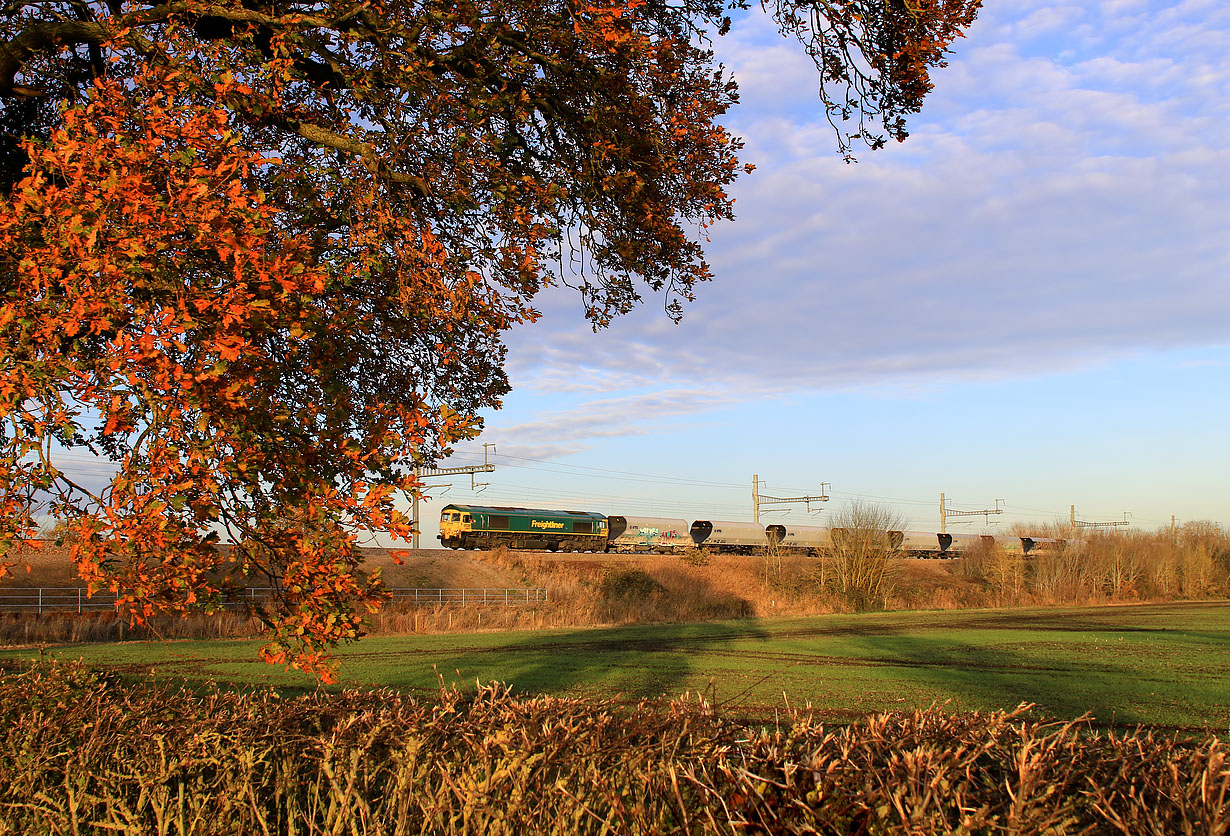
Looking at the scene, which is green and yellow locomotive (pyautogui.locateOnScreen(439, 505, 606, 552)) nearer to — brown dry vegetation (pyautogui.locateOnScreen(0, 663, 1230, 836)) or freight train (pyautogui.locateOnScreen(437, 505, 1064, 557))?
freight train (pyautogui.locateOnScreen(437, 505, 1064, 557))

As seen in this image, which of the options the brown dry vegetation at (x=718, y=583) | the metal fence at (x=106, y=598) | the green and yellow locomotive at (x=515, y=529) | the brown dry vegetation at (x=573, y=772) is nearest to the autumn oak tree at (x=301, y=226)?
the brown dry vegetation at (x=573, y=772)

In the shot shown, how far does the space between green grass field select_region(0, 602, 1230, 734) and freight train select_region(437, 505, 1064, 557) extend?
20.5 m

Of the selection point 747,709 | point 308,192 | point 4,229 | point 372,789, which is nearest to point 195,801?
point 372,789

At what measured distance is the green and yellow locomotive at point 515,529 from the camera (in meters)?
55.0

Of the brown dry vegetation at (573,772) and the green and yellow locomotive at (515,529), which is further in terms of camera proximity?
the green and yellow locomotive at (515,529)

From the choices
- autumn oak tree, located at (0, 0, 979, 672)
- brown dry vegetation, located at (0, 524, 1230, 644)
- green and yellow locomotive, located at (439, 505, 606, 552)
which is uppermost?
autumn oak tree, located at (0, 0, 979, 672)

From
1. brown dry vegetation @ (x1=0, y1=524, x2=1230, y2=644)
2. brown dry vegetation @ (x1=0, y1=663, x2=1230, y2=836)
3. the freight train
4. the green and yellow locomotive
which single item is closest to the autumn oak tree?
brown dry vegetation @ (x1=0, y1=663, x2=1230, y2=836)

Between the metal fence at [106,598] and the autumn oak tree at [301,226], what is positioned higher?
the autumn oak tree at [301,226]

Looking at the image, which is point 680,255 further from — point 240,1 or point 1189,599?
point 1189,599

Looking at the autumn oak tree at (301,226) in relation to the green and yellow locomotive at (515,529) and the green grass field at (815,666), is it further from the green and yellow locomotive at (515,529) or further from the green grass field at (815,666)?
the green and yellow locomotive at (515,529)

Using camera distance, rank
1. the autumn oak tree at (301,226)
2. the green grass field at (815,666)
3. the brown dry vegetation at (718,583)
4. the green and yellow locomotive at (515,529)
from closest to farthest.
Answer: the autumn oak tree at (301,226)
the green grass field at (815,666)
the brown dry vegetation at (718,583)
the green and yellow locomotive at (515,529)

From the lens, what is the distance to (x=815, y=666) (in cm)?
1530

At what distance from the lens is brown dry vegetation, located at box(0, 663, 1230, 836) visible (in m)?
2.46

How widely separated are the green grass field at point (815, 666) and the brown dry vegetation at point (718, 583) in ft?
17.8
